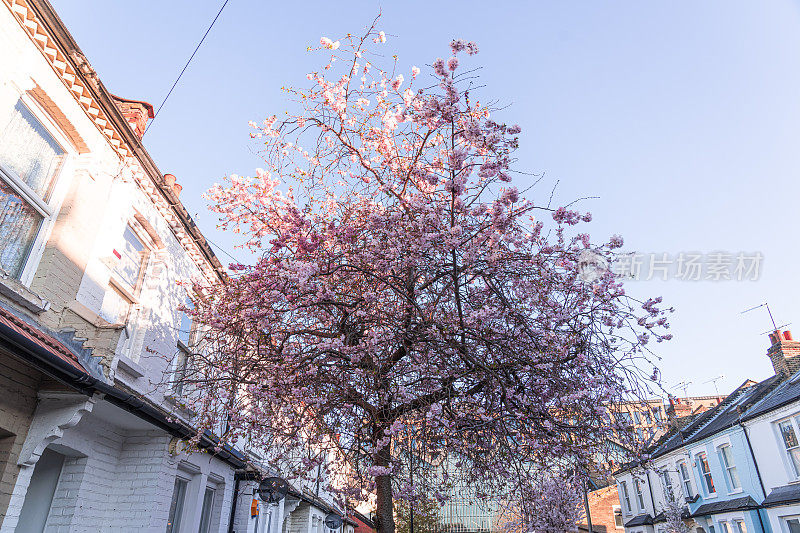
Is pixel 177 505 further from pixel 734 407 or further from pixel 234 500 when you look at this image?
pixel 734 407

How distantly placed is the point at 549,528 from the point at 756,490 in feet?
35.3

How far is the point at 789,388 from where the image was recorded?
19844mm

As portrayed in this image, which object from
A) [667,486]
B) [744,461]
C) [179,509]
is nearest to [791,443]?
[744,461]

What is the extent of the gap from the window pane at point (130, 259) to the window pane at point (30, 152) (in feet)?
6.17

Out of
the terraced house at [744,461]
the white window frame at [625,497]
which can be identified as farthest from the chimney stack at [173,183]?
the white window frame at [625,497]

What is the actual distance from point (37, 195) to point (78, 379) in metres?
2.63

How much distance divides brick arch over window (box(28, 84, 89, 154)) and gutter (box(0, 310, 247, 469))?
3.55 metres

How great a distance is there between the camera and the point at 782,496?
18234 millimetres

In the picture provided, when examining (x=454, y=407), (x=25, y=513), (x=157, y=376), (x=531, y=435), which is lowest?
(x=25, y=513)

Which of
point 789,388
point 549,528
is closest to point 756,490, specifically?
point 789,388

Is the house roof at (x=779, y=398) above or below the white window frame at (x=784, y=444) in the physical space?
above

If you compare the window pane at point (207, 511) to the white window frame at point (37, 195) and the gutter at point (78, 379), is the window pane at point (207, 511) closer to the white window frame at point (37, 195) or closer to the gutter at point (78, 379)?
the gutter at point (78, 379)

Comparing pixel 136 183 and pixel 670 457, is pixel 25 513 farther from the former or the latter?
pixel 670 457

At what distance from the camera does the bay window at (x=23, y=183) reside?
5.85 meters
